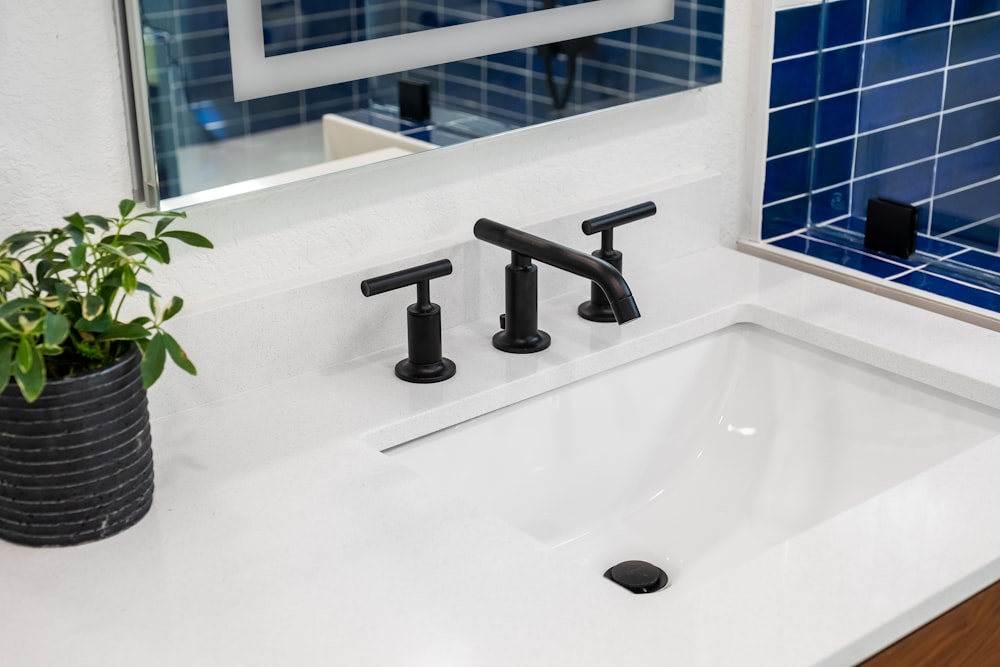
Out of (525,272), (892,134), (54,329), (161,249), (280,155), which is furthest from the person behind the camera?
(892,134)

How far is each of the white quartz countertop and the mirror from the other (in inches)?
9.3

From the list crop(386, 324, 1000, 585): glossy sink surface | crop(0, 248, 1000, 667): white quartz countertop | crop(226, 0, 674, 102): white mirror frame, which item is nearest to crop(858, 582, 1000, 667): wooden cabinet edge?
crop(0, 248, 1000, 667): white quartz countertop

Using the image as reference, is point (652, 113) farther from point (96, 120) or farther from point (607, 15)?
point (96, 120)

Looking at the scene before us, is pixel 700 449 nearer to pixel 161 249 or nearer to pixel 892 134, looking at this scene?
pixel 892 134

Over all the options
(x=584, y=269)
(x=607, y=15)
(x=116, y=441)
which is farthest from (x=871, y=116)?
(x=116, y=441)

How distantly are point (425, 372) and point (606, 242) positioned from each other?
29cm

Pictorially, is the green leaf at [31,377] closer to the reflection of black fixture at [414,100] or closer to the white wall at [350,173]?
the white wall at [350,173]

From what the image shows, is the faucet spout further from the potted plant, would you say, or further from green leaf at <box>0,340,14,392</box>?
green leaf at <box>0,340,14,392</box>

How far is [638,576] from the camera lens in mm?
1225

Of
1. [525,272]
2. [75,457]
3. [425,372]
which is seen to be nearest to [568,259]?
[525,272]

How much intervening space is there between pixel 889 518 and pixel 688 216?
0.66m

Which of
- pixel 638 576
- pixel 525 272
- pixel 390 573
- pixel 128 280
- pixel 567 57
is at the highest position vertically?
pixel 567 57

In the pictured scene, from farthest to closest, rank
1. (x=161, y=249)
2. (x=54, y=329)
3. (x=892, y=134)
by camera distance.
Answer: (x=892, y=134) < (x=161, y=249) < (x=54, y=329)

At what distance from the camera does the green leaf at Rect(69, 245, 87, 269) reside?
0.89 meters
